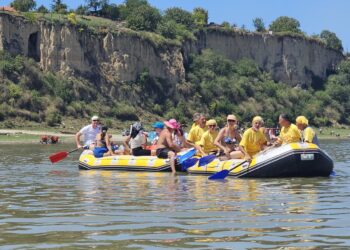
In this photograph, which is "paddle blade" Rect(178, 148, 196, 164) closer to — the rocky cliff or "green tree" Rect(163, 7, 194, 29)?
the rocky cliff

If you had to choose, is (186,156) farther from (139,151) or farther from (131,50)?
(131,50)

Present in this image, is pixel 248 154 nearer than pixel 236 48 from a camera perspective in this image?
Yes

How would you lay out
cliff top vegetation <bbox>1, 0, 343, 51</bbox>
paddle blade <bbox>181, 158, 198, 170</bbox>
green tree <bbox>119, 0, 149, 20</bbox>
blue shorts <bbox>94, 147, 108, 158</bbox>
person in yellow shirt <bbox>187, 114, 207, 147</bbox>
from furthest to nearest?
green tree <bbox>119, 0, 149, 20</bbox> < cliff top vegetation <bbox>1, 0, 343, 51</bbox> < blue shorts <bbox>94, 147, 108, 158</bbox> < person in yellow shirt <bbox>187, 114, 207, 147</bbox> < paddle blade <bbox>181, 158, 198, 170</bbox>

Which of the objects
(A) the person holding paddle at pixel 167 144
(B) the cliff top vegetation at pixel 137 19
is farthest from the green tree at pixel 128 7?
(A) the person holding paddle at pixel 167 144

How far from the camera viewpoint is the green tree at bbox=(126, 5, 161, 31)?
83188 mm

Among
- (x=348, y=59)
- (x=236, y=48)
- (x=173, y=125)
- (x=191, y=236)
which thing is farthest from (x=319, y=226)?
(x=348, y=59)

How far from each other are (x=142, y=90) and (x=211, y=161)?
194ft

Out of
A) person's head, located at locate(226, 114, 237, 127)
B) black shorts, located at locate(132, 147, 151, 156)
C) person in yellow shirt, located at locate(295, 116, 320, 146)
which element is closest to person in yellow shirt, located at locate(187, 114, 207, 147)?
black shorts, located at locate(132, 147, 151, 156)

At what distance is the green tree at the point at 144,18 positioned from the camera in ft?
273

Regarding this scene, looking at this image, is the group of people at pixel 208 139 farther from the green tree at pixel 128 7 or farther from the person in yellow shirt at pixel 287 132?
the green tree at pixel 128 7

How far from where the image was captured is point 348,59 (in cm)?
11444

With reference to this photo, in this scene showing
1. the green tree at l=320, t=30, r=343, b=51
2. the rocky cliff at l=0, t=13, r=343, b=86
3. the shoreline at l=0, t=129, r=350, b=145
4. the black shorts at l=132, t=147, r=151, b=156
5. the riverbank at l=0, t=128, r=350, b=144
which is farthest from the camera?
the green tree at l=320, t=30, r=343, b=51

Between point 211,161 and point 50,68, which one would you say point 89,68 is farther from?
point 211,161

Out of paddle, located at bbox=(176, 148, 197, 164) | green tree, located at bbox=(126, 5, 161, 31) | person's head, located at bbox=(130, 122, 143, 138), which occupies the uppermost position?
green tree, located at bbox=(126, 5, 161, 31)
